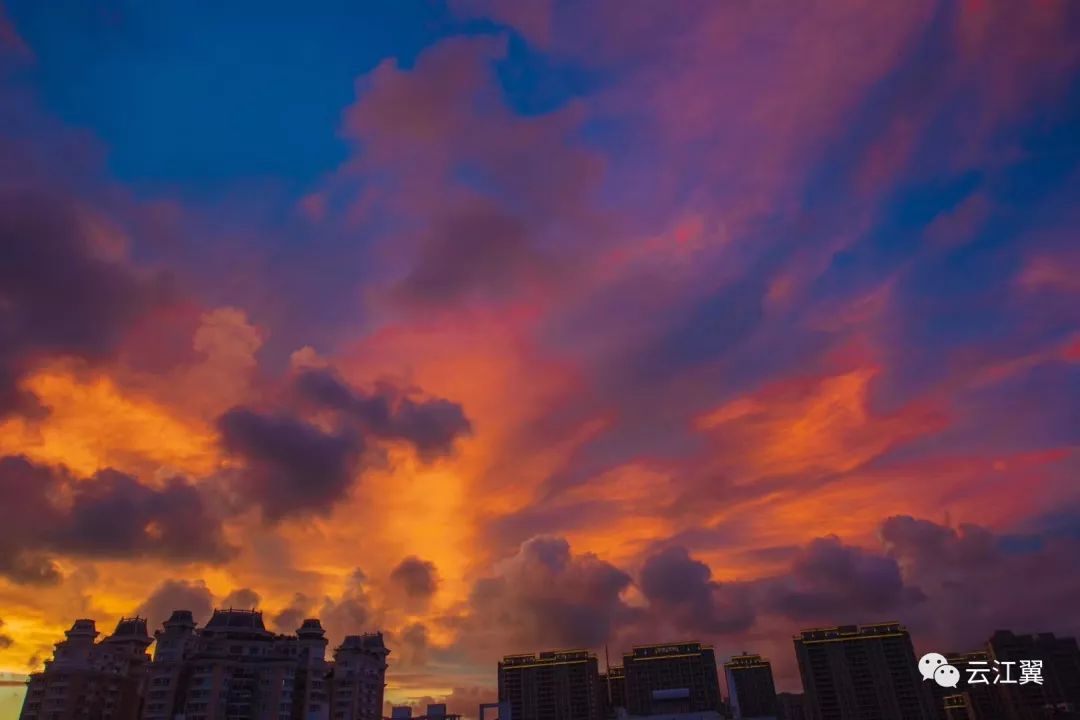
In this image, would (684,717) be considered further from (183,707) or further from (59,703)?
(59,703)

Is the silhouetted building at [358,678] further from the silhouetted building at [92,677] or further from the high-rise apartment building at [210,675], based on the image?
the silhouetted building at [92,677]

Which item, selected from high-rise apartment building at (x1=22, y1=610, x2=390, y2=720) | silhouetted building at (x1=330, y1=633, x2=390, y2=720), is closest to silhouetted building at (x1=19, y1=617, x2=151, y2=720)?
high-rise apartment building at (x1=22, y1=610, x2=390, y2=720)

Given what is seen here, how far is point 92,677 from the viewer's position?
160m

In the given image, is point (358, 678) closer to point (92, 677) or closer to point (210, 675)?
point (210, 675)

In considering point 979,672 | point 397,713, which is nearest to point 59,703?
point 397,713

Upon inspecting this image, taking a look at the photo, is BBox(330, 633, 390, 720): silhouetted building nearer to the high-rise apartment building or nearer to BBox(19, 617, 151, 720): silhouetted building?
the high-rise apartment building

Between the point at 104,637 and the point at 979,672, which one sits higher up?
the point at 104,637

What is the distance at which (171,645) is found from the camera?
147m

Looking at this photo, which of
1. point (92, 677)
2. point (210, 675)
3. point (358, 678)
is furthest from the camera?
point (358, 678)

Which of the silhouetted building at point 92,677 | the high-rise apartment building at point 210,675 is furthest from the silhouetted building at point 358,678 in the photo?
the silhouetted building at point 92,677

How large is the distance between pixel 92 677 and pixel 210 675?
41889 mm

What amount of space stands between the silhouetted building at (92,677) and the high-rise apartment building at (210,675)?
0.22m

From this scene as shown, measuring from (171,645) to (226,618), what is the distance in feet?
47.0

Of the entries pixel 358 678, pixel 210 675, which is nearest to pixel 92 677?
pixel 210 675
